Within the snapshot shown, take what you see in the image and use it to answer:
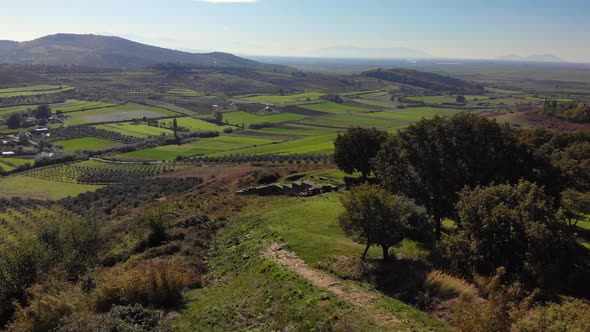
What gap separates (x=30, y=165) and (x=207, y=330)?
9464cm

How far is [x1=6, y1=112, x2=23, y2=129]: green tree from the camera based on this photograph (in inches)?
5418

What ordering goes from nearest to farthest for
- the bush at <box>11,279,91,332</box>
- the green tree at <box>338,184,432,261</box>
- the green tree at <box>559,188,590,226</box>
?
the bush at <box>11,279,91,332</box>, the green tree at <box>338,184,432,261</box>, the green tree at <box>559,188,590,226</box>

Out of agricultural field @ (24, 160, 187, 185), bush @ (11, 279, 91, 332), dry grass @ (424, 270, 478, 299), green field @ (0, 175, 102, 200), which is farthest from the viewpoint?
agricultural field @ (24, 160, 187, 185)

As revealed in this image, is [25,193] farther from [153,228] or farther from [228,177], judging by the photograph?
[153,228]

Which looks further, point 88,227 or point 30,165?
point 30,165

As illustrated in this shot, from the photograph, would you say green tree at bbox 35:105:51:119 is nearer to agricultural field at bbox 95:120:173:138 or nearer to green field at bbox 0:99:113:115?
green field at bbox 0:99:113:115

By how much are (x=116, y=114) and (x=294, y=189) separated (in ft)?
428

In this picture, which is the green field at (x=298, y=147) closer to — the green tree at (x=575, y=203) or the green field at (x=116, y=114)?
the green tree at (x=575, y=203)

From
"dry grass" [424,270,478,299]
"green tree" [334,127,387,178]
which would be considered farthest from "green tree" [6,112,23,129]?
"dry grass" [424,270,478,299]

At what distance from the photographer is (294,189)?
162 feet

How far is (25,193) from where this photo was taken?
74.4m

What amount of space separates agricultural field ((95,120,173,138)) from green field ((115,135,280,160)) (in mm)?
18556

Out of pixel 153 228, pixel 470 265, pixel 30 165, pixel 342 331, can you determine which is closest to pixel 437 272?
pixel 470 265

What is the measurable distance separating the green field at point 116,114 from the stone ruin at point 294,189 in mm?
114409
